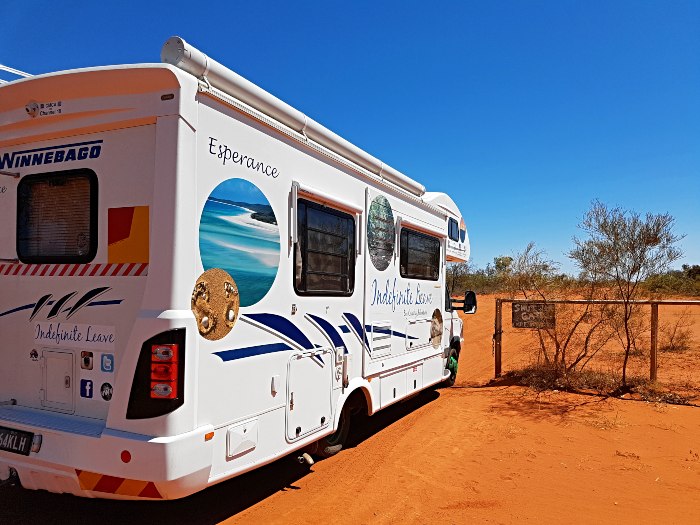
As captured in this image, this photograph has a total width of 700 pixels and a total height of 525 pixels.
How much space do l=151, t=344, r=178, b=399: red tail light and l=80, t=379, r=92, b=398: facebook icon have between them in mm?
643

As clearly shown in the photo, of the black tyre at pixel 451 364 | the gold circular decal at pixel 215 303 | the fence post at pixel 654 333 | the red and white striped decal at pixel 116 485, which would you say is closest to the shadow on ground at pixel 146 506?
the red and white striped decal at pixel 116 485

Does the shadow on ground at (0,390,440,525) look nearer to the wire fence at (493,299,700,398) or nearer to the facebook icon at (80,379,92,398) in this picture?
the facebook icon at (80,379,92,398)

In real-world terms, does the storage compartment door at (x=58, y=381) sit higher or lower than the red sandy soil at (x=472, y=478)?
higher

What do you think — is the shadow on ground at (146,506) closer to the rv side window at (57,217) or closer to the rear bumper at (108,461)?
the rear bumper at (108,461)

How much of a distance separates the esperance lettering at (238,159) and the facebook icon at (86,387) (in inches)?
65.5

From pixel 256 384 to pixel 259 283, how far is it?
72cm

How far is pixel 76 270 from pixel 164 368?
106 cm

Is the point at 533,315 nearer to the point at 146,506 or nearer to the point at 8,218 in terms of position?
the point at 146,506

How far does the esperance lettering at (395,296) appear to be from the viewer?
218 inches

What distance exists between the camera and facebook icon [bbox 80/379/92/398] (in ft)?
10.8

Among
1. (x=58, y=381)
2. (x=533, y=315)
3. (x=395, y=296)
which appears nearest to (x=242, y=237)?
(x=58, y=381)

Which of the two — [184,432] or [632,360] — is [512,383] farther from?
[184,432]

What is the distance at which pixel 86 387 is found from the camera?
3299mm

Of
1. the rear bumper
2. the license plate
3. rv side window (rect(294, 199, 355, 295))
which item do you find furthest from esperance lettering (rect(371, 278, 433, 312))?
the license plate
